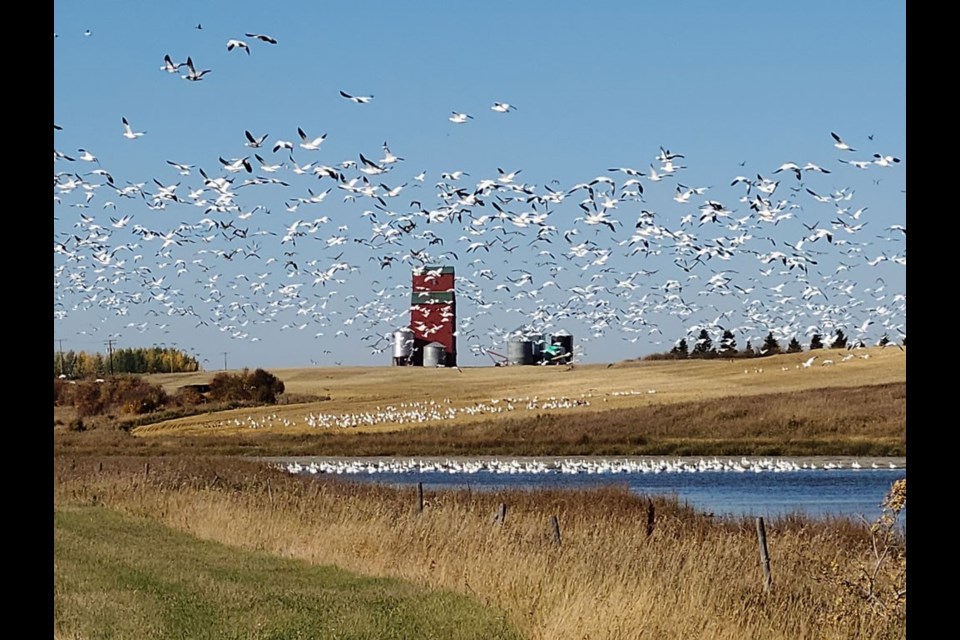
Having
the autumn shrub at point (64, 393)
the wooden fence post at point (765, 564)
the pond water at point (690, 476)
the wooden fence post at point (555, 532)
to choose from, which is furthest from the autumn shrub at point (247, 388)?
the wooden fence post at point (765, 564)

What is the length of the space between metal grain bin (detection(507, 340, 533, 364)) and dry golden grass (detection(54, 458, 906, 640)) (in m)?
103

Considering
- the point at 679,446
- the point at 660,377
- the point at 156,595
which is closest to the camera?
the point at 156,595

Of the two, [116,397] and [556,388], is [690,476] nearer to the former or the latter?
[556,388]

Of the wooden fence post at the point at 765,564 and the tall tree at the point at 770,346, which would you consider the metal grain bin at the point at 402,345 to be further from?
the wooden fence post at the point at 765,564

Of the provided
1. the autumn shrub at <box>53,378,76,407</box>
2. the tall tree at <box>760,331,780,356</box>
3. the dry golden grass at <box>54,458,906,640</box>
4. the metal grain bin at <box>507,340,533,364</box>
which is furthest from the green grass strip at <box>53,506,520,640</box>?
the metal grain bin at <box>507,340,533,364</box>

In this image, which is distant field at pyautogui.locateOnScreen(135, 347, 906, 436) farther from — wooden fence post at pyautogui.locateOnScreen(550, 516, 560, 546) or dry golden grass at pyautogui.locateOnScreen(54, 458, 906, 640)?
wooden fence post at pyautogui.locateOnScreen(550, 516, 560, 546)

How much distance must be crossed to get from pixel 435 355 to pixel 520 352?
30.5 ft

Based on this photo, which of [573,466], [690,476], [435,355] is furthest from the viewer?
[435,355]

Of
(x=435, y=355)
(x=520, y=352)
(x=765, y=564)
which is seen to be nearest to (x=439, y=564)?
(x=765, y=564)

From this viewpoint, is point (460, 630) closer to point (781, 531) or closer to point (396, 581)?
point (396, 581)

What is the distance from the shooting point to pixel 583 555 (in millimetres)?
18203
